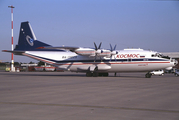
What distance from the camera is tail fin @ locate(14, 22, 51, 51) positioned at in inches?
1702

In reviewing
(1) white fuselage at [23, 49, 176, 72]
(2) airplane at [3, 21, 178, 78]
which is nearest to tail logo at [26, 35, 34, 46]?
(2) airplane at [3, 21, 178, 78]

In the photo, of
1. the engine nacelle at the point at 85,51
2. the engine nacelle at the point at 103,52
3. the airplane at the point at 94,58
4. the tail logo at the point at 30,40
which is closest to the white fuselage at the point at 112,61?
the airplane at the point at 94,58

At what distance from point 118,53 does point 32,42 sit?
17.7 metres

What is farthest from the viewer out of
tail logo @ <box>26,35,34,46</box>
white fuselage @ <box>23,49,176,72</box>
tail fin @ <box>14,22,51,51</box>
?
tail logo @ <box>26,35,34,46</box>

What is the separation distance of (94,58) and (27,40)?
14.7m

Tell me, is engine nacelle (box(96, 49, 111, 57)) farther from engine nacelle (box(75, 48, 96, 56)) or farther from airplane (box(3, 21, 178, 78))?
engine nacelle (box(75, 48, 96, 56))

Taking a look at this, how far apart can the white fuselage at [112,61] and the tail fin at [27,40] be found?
169 centimetres

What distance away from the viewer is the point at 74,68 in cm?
3981

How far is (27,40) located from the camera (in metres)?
43.7

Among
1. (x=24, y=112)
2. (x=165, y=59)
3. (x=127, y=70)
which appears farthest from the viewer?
(x=127, y=70)

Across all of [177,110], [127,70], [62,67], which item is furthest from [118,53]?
[177,110]

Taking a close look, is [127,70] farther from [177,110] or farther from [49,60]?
[177,110]

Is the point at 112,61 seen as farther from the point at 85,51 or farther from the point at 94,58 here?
the point at 85,51

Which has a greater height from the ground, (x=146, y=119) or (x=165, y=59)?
(x=165, y=59)
